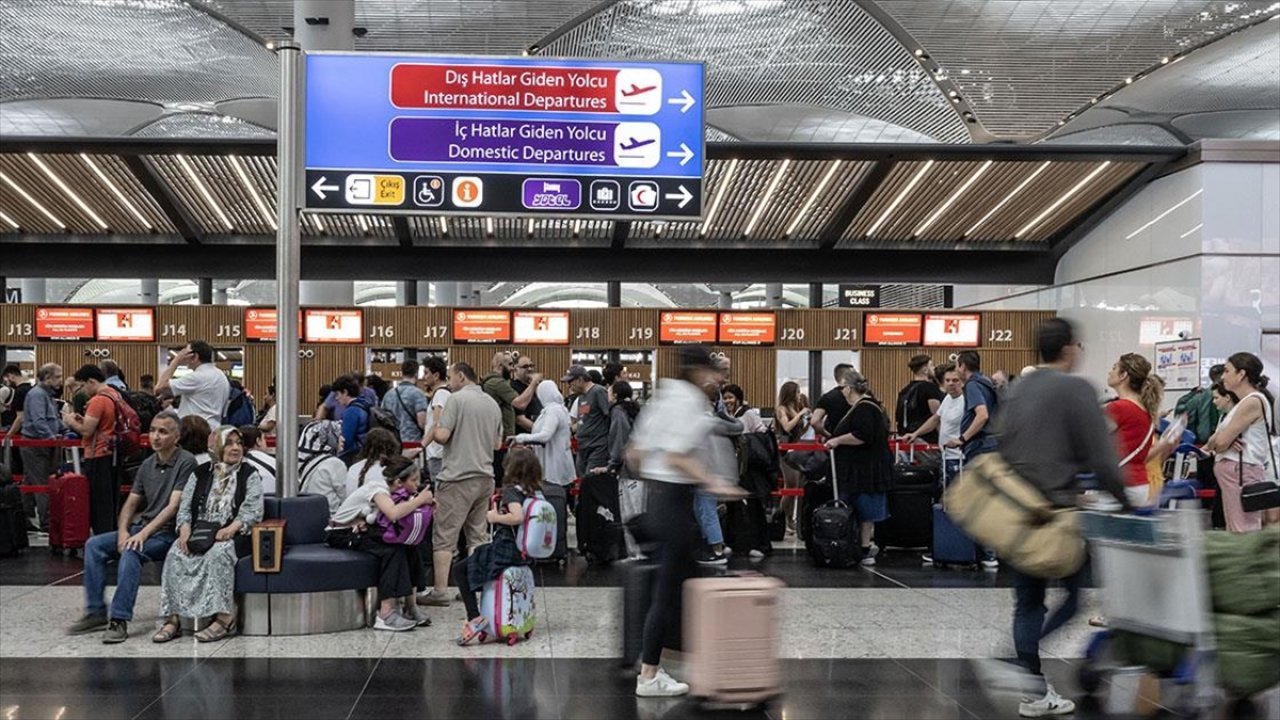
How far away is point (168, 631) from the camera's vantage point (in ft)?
22.4

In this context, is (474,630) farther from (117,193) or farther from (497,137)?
(117,193)

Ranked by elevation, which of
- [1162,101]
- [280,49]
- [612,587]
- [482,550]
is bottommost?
[612,587]

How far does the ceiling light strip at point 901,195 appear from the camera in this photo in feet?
55.5

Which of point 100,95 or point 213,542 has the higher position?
point 100,95

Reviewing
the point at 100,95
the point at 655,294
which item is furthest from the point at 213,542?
the point at 655,294

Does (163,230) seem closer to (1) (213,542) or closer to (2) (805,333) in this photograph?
(2) (805,333)

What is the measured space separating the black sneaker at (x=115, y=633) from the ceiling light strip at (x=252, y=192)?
10.6 meters

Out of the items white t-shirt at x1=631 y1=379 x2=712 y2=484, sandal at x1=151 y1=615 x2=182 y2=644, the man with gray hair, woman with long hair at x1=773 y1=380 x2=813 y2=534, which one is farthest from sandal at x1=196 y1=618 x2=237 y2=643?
woman with long hair at x1=773 y1=380 x2=813 y2=534

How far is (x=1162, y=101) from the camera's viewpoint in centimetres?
2373

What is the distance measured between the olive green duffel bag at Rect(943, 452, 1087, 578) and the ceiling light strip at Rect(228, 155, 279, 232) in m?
13.7

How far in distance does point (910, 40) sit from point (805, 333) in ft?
17.6

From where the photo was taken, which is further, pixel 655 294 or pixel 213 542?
pixel 655 294

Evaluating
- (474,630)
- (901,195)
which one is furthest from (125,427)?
(901,195)

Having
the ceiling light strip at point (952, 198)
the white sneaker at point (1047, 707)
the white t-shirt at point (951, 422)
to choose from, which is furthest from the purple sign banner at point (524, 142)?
the ceiling light strip at point (952, 198)
